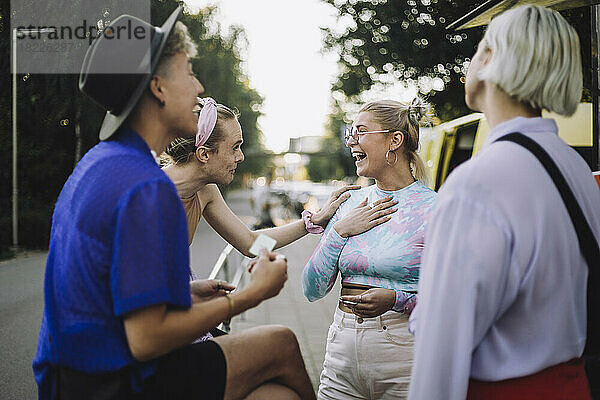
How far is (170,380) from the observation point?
1632mm

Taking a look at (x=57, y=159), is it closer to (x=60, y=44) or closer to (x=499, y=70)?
(x=60, y=44)

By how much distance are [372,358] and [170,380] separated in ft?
3.72

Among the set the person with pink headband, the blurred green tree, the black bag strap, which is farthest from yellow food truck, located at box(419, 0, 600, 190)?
the blurred green tree

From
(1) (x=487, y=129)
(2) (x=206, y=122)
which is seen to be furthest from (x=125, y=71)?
(1) (x=487, y=129)

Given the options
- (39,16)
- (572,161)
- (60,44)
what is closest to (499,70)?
(572,161)

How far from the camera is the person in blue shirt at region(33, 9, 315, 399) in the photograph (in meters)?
1.50

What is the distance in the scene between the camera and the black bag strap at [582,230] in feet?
5.12

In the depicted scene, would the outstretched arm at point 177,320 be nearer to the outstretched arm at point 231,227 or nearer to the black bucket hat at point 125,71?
the black bucket hat at point 125,71

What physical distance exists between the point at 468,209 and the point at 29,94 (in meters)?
9.36

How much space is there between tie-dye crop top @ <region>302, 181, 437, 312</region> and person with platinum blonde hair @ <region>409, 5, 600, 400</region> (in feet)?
2.78

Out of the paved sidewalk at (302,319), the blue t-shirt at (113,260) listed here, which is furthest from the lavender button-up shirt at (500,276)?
the paved sidewalk at (302,319)

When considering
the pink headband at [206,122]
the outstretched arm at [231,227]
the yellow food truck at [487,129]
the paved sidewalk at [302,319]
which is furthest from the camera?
the paved sidewalk at [302,319]

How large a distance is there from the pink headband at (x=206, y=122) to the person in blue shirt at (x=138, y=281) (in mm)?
994

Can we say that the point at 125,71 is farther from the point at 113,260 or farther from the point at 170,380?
the point at 170,380
